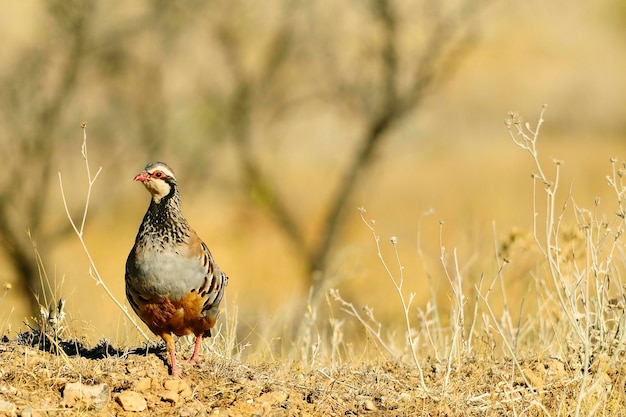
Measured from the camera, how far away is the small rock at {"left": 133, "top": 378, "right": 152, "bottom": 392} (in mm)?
4656

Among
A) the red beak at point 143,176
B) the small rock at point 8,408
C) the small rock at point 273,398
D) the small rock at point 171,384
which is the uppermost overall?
the red beak at point 143,176

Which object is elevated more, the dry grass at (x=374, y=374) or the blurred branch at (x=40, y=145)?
the blurred branch at (x=40, y=145)

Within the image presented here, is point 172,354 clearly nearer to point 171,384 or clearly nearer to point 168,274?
point 171,384

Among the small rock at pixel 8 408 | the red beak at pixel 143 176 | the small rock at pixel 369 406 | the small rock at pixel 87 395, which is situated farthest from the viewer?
the red beak at pixel 143 176

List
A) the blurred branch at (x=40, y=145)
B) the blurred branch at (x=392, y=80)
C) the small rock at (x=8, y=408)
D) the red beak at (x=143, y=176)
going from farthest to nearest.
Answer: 1. the blurred branch at (x=392, y=80)
2. the blurred branch at (x=40, y=145)
3. the red beak at (x=143, y=176)
4. the small rock at (x=8, y=408)

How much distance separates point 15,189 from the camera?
14.0m

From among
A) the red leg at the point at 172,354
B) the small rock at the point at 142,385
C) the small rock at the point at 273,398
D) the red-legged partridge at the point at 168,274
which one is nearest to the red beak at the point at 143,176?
the red-legged partridge at the point at 168,274

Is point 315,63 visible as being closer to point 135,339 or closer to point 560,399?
point 135,339

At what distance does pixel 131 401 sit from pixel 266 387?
Result: 74 centimetres

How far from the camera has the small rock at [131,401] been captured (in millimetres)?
4500

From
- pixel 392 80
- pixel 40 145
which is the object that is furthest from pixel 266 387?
pixel 392 80

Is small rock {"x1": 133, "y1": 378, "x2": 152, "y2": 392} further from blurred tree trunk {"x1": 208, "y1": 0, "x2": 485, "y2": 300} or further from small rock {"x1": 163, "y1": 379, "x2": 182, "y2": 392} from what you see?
blurred tree trunk {"x1": 208, "y1": 0, "x2": 485, "y2": 300}

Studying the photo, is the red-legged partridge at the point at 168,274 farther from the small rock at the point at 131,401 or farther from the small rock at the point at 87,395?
the small rock at the point at 87,395

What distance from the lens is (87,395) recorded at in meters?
4.48
